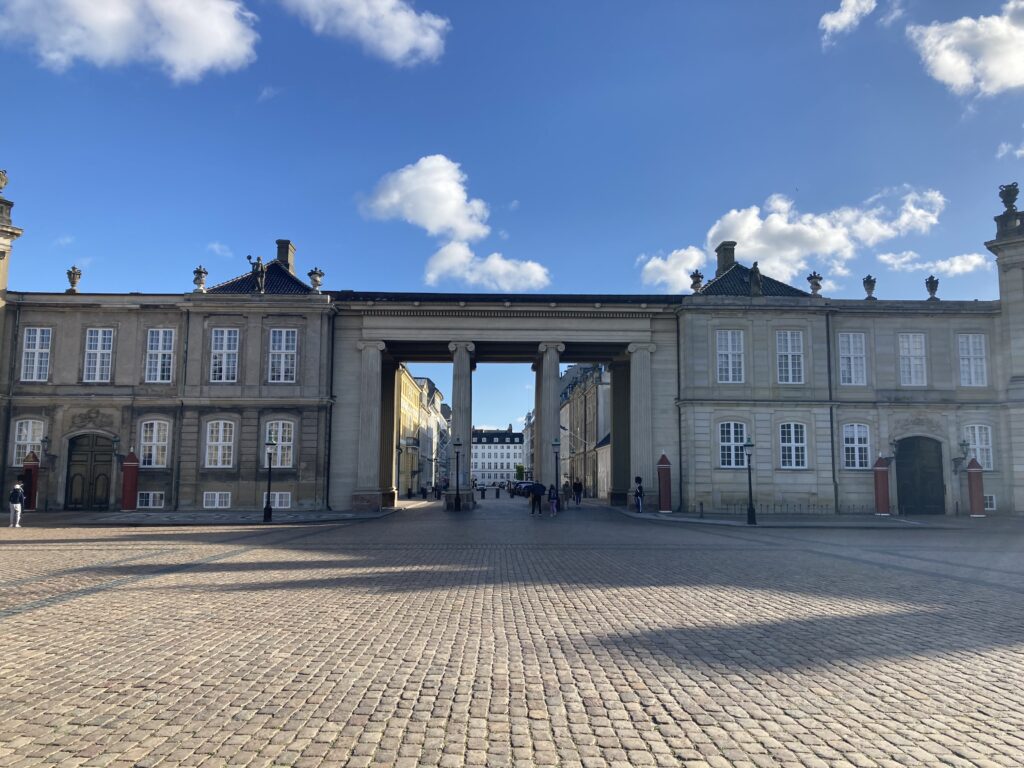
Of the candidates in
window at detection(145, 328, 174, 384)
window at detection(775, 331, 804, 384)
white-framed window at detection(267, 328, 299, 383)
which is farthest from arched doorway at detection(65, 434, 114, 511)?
window at detection(775, 331, 804, 384)

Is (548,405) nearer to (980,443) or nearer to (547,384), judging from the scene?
(547,384)

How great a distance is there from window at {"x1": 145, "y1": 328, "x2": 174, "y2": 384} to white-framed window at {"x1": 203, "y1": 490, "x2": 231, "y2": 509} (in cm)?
637

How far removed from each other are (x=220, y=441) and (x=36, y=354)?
417 inches

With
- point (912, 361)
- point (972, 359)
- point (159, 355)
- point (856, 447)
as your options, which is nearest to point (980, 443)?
point (972, 359)

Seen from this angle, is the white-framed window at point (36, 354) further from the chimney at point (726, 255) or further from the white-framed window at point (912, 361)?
the white-framed window at point (912, 361)

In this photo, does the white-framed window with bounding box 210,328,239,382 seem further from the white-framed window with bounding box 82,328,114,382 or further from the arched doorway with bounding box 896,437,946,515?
the arched doorway with bounding box 896,437,946,515

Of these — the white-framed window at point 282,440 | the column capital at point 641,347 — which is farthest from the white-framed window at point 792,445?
the white-framed window at point 282,440

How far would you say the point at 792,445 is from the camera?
126 ft

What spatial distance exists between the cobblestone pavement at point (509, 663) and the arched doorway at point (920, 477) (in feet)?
78.6

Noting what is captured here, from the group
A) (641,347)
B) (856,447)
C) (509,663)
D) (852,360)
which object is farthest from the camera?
(641,347)

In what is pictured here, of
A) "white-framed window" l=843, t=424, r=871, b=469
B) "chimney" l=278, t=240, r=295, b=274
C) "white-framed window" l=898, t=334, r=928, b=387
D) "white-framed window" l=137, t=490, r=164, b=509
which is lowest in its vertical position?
"white-framed window" l=137, t=490, r=164, b=509

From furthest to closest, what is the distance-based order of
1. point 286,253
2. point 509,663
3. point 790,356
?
1. point 286,253
2. point 790,356
3. point 509,663

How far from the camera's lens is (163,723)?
5.77m

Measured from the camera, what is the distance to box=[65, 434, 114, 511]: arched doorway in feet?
122
